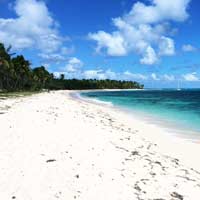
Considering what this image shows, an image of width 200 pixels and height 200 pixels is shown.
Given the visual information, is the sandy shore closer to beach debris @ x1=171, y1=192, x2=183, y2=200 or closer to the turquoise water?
beach debris @ x1=171, y1=192, x2=183, y2=200

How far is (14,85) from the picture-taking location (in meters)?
95.2

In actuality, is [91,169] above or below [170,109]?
above

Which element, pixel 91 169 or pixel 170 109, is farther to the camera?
pixel 170 109

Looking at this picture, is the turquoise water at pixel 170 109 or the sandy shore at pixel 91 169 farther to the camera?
the turquoise water at pixel 170 109

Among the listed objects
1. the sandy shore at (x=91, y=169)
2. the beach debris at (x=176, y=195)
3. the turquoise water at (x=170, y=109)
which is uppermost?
the sandy shore at (x=91, y=169)

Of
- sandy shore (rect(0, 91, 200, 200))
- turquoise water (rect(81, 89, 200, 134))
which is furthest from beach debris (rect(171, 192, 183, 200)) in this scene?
turquoise water (rect(81, 89, 200, 134))

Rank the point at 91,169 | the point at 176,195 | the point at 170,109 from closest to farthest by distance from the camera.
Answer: the point at 176,195 → the point at 91,169 → the point at 170,109

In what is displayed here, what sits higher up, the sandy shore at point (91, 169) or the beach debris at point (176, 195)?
the sandy shore at point (91, 169)

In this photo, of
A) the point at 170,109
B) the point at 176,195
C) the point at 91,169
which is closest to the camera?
the point at 176,195

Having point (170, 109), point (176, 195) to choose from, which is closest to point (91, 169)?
point (176, 195)

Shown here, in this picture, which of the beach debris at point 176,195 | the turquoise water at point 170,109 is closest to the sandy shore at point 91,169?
the beach debris at point 176,195

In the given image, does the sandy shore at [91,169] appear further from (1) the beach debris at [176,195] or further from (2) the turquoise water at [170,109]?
(2) the turquoise water at [170,109]

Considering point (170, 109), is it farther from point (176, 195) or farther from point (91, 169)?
point (176, 195)

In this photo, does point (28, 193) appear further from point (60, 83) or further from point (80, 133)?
point (60, 83)
